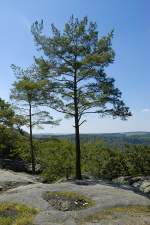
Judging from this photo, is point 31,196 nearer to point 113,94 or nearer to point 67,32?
point 113,94

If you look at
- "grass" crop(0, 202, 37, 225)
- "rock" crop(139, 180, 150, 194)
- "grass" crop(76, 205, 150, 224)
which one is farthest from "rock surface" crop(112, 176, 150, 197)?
"grass" crop(0, 202, 37, 225)

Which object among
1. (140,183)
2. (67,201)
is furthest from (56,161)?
(67,201)

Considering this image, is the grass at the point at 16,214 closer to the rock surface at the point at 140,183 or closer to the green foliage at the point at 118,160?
the rock surface at the point at 140,183

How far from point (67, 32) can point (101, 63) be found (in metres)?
3.90

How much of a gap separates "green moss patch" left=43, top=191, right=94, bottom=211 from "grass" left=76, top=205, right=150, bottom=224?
1.36m

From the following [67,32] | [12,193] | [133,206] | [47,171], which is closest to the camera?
[133,206]

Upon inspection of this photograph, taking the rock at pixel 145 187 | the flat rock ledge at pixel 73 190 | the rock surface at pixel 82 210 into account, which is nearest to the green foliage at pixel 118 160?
the rock at pixel 145 187

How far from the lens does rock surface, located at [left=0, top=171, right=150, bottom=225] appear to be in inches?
552

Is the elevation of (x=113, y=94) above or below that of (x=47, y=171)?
above

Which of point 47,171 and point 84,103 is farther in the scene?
point 47,171

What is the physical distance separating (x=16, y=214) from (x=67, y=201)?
3.44 metres

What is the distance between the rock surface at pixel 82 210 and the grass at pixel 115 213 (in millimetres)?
51

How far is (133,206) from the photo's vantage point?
1722cm

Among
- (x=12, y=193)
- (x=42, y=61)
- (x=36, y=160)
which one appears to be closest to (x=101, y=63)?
(x=42, y=61)
